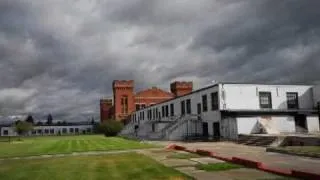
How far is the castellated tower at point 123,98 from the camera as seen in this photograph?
354 feet

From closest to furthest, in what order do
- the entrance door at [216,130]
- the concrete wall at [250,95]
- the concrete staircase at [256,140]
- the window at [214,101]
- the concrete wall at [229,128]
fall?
the concrete staircase at [256,140] < the concrete wall at [229,128] < the concrete wall at [250,95] < the entrance door at [216,130] < the window at [214,101]

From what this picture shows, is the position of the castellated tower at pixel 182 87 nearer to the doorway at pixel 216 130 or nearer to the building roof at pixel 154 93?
the building roof at pixel 154 93

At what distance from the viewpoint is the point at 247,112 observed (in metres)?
42.7

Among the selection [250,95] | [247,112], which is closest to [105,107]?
[250,95]

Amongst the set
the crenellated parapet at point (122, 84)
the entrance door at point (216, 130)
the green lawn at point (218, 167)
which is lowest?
the green lawn at point (218, 167)

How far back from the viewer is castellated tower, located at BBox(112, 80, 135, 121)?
10788 cm

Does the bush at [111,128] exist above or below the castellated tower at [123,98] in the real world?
below

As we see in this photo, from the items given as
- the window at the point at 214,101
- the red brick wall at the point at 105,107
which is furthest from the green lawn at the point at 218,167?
the red brick wall at the point at 105,107

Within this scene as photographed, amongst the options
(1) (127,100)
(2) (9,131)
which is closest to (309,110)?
(1) (127,100)

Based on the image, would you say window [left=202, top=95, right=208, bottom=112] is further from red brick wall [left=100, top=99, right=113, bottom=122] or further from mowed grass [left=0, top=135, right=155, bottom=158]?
red brick wall [left=100, top=99, right=113, bottom=122]

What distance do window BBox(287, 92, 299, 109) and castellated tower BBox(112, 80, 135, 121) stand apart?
63.8 m

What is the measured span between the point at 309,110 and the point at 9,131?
11406cm

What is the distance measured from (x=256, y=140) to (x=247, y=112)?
320 inches

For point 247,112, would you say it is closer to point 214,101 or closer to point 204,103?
point 214,101
